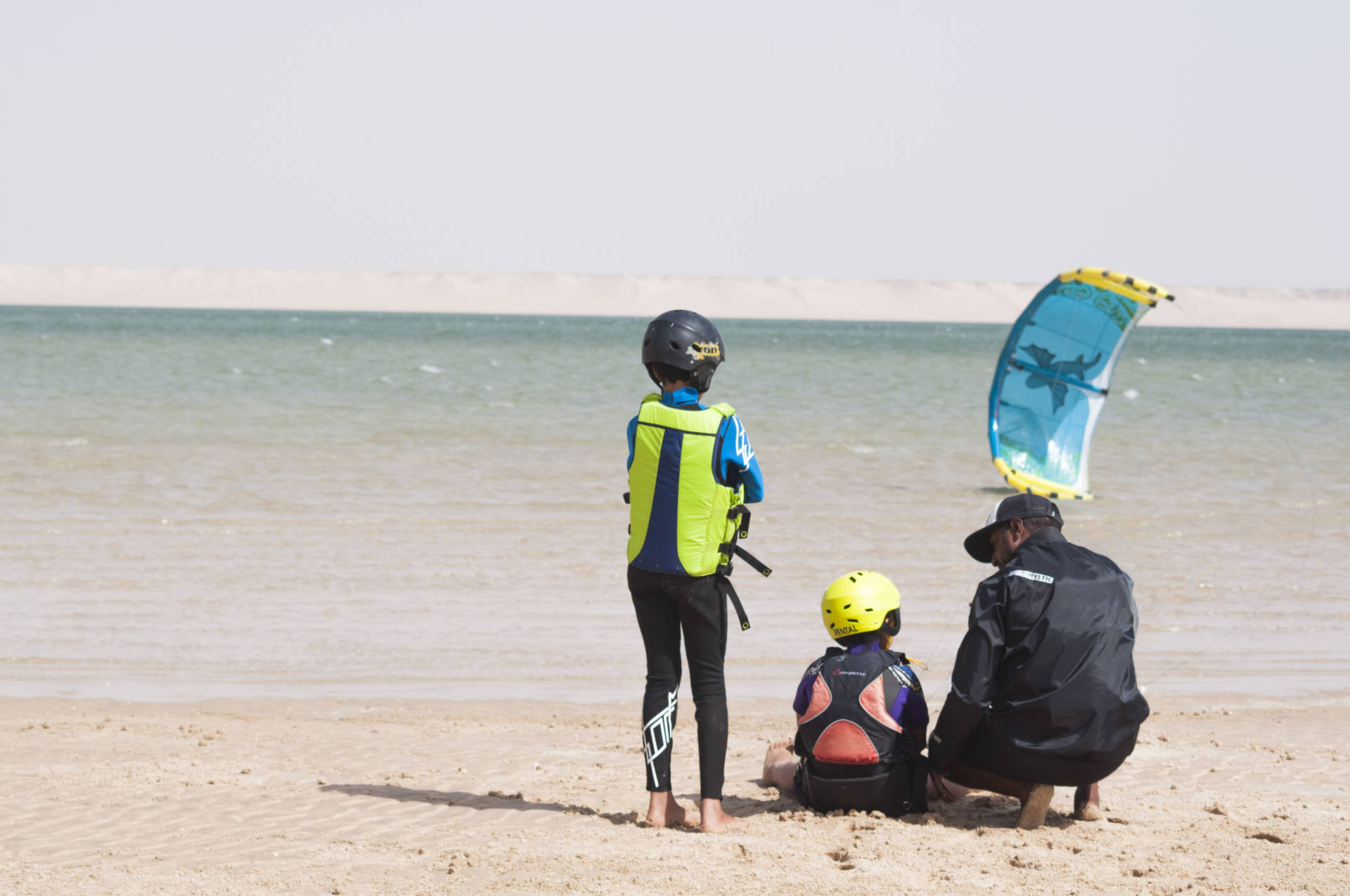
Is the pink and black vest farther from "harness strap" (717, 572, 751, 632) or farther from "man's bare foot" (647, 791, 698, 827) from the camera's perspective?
"man's bare foot" (647, 791, 698, 827)

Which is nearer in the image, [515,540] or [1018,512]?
[1018,512]

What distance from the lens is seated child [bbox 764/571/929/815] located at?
4.54m

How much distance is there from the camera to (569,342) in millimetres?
71875

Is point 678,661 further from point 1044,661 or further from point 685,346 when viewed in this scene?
point 1044,661

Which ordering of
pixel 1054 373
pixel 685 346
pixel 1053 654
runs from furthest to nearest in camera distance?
1. pixel 1054 373
2. pixel 685 346
3. pixel 1053 654

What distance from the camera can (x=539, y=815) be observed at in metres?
4.86

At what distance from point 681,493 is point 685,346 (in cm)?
48

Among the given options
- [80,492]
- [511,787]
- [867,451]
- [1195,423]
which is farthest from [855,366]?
[511,787]

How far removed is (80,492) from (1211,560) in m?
10.5

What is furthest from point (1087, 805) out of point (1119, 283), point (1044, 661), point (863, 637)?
point (1119, 283)

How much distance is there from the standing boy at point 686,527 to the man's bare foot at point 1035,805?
926 mm

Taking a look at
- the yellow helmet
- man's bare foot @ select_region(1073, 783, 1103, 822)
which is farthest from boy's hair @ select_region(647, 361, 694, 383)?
Result: man's bare foot @ select_region(1073, 783, 1103, 822)

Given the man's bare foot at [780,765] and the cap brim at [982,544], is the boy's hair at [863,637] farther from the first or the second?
the man's bare foot at [780,765]

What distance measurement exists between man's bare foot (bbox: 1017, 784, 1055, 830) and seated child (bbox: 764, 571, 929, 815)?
13.4 inches
